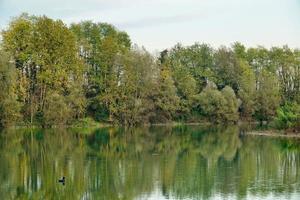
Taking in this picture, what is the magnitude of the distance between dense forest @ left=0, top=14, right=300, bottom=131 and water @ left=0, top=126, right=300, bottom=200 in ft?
47.8

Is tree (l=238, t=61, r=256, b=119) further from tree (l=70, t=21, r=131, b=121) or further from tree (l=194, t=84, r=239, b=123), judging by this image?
tree (l=70, t=21, r=131, b=121)

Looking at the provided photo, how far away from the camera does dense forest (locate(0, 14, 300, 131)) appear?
69.1 m

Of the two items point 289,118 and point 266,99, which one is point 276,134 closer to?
point 289,118

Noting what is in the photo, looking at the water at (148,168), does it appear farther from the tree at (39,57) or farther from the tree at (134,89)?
the tree at (134,89)

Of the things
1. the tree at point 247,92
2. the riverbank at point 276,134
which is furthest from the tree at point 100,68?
the riverbank at point 276,134

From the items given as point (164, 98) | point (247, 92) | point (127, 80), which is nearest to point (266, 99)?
point (247, 92)

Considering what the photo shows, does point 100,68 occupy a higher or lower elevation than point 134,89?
higher

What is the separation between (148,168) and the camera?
1271 inches

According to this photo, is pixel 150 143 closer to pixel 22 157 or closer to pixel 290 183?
pixel 22 157

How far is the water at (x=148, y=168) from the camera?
81.1 ft

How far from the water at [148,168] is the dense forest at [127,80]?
1456 centimetres

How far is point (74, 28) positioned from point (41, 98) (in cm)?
1567

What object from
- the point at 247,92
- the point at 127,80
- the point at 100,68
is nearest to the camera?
the point at 127,80

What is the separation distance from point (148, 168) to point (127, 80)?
45.9 meters
